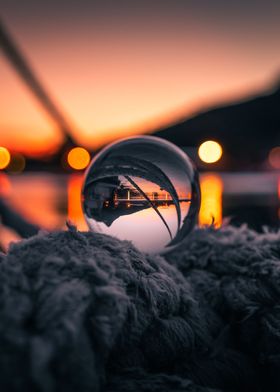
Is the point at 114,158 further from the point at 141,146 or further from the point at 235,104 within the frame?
the point at 235,104

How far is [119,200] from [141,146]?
8.3 inches

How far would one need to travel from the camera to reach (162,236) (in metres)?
1.37

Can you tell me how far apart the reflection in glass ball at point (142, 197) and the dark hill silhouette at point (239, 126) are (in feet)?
195

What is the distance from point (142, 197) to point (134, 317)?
58cm

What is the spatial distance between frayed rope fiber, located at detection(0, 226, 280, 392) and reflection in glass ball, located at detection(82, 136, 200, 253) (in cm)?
15

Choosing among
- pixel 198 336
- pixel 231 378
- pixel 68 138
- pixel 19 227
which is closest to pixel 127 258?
pixel 198 336

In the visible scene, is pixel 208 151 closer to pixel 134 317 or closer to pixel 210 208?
pixel 210 208

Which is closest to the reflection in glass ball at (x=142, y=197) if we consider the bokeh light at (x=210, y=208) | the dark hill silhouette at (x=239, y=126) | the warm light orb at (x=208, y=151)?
the bokeh light at (x=210, y=208)

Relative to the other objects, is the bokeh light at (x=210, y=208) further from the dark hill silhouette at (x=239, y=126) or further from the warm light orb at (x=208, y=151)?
the dark hill silhouette at (x=239, y=126)

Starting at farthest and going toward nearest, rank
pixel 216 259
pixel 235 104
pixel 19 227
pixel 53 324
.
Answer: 1. pixel 235 104
2. pixel 19 227
3. pixel 216 259
4. pixel 53 324

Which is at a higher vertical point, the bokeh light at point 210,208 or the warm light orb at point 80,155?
the warm light orb at point 80,155

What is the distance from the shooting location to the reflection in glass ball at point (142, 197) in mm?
1337

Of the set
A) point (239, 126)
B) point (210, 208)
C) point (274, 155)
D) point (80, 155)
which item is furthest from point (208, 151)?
point (239, 126)

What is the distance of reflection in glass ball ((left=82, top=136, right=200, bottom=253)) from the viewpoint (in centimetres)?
134
